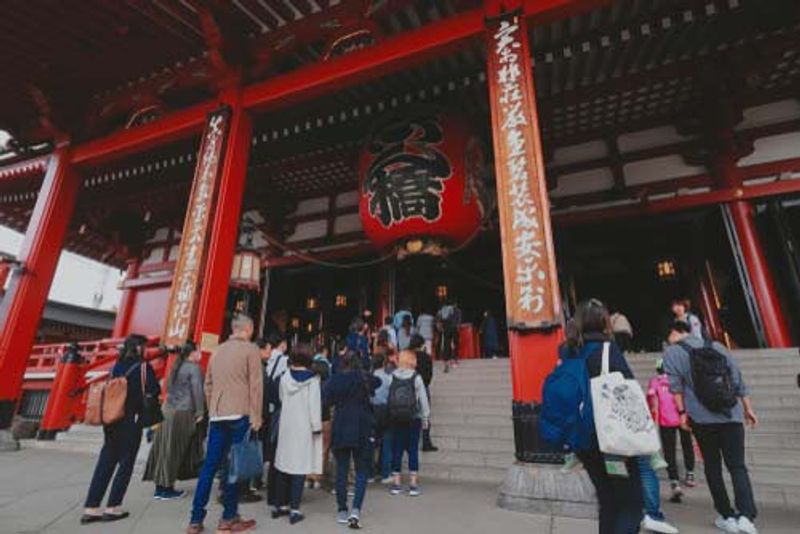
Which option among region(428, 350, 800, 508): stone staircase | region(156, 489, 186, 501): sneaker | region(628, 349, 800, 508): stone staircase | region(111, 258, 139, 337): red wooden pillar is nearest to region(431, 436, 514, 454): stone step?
region(428, 350, 800, 508): stone staircase

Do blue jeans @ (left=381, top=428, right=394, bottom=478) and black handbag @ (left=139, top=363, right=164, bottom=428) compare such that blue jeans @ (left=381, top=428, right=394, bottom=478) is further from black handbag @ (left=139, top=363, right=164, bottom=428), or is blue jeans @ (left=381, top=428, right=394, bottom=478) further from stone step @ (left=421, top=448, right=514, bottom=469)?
black handbag @ (left=139, top=363, right=164, bottom=428)

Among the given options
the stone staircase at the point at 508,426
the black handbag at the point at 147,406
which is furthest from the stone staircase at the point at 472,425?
the black handbag at the point at 147,406

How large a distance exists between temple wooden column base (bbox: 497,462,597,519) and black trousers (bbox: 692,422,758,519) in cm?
89

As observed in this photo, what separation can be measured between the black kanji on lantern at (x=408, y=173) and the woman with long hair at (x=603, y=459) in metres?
4.15

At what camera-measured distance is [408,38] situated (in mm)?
5980

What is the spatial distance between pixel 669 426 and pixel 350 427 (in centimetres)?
319

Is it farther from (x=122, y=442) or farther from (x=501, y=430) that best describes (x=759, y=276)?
(x=122, y=442)

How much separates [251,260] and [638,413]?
6489mm

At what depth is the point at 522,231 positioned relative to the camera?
14.3ft

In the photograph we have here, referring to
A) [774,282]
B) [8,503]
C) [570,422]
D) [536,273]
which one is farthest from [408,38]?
[774,282]

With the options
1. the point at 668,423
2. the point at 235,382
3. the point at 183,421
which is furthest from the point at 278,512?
the point at 668,423

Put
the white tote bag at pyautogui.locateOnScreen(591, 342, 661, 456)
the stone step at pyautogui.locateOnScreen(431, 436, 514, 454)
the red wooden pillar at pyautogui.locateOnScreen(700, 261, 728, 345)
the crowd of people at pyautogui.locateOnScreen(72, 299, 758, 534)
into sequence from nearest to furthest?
the white tote bag at pyautogui.locateOnScreen(591, 342, 661, 456) < the crowd of people at pyautogui.locateOnScreen(72, 299, 758, 534) < the stone step at pyautogui.locateOnScreen(431, 436, 514, 454) < the red wooden pillar at pyautogui.locateOnScreen(700, 261, 728, 345)

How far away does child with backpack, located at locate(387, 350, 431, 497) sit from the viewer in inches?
169

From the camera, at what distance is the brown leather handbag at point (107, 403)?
10.9 feet
